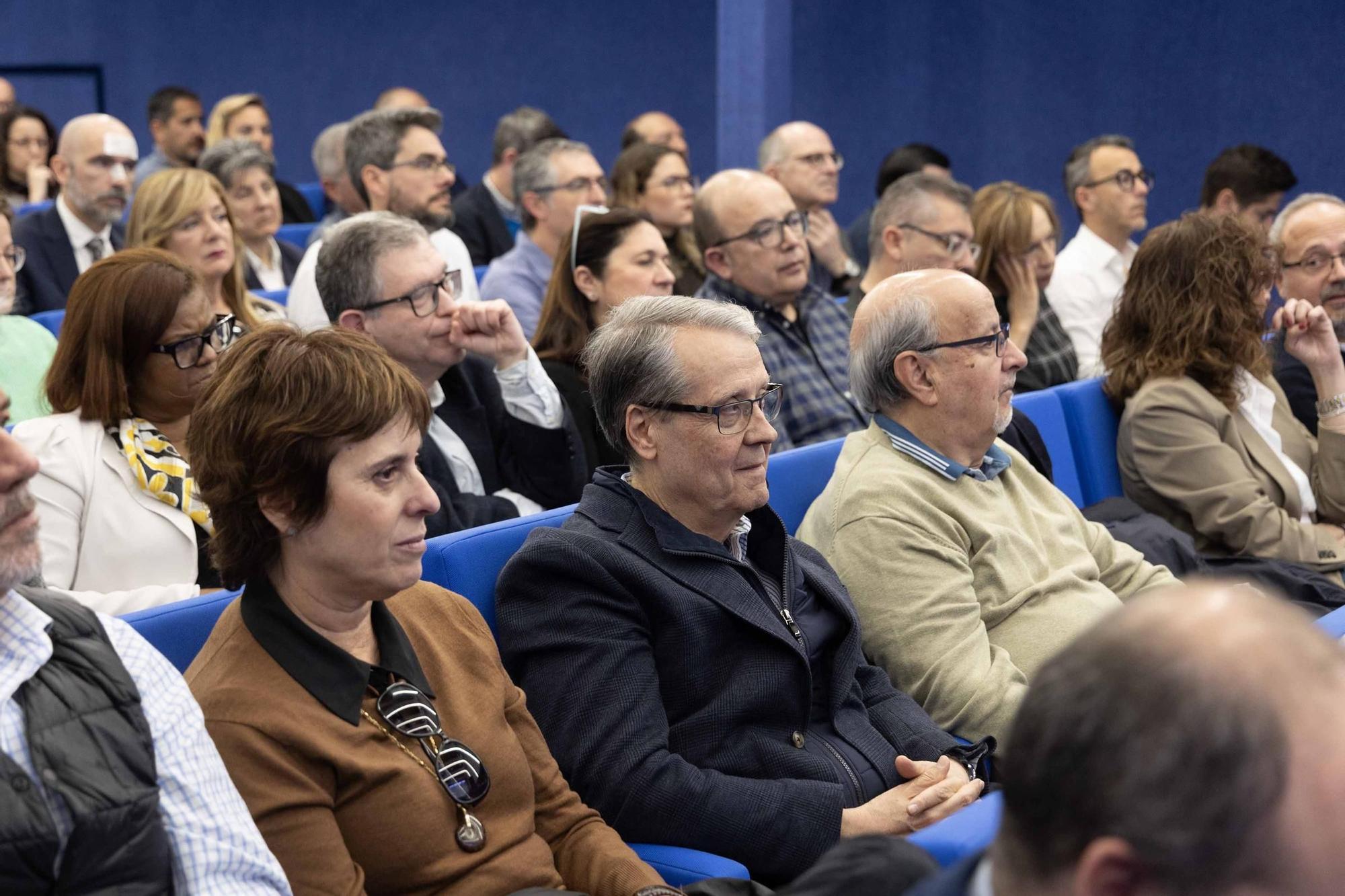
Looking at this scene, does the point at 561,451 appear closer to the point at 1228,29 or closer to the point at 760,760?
the point at 760,760

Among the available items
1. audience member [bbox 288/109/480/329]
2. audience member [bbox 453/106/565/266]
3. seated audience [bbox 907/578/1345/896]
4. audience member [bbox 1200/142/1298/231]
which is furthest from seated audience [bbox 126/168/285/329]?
audience member [bbox 1200/142/1298/231]

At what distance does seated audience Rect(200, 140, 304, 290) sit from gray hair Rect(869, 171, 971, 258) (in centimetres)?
235

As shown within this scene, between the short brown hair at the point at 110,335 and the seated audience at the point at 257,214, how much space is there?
3.07 metres

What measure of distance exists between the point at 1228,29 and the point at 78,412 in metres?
6.41

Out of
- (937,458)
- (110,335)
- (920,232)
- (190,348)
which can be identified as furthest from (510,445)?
(920,232)

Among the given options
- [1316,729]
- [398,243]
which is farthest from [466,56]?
[1316,729]

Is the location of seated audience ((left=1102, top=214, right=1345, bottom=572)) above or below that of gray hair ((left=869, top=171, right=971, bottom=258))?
below

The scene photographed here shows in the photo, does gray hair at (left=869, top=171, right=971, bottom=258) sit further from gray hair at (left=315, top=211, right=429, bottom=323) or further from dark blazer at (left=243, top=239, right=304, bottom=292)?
dark blazer at (left=243, top=239, right=304, bottom=292)

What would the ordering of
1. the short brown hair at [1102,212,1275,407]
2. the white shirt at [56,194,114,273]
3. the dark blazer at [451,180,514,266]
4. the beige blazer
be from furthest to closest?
1. the dark blazer at [451,180,514,266]
2. the white shirt at [56,194,114,273]
3. the short brown hair at [1102,212,1275,407]
4. the beige blazer

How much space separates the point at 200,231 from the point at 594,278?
124cm

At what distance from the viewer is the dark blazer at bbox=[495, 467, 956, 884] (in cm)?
201

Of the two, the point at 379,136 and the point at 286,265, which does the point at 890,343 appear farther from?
the point at 286,265

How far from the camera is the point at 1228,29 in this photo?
7297mm

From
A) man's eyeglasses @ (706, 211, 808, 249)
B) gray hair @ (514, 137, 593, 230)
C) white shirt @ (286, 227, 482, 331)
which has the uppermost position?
gray hair @ (514, 137, 593, 230)
